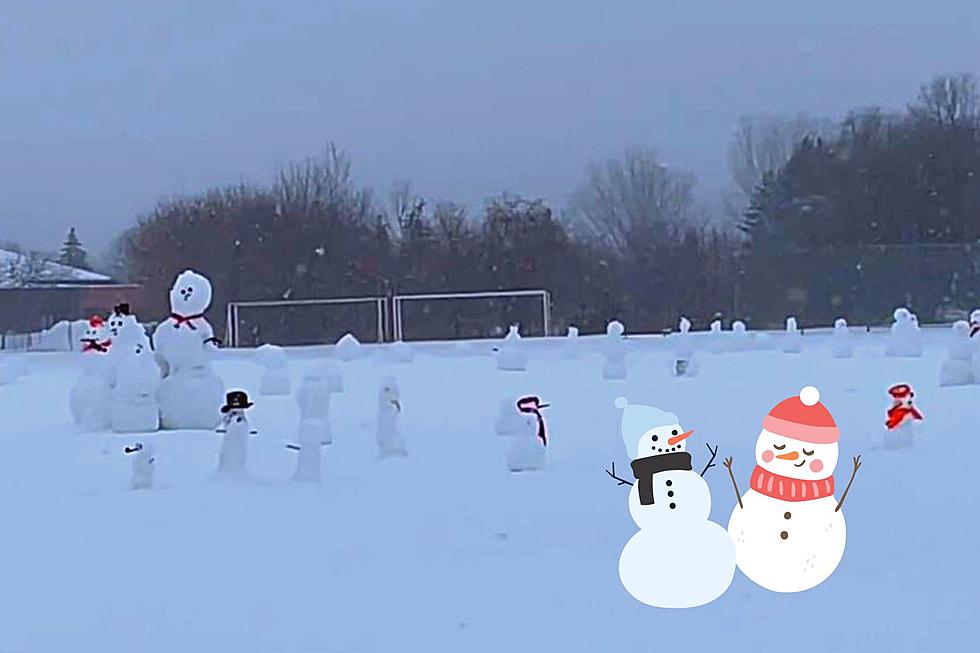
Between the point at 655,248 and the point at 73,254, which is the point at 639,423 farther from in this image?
the point at 73,254

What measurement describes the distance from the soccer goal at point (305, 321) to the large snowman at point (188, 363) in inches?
802

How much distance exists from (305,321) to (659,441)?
3206cm

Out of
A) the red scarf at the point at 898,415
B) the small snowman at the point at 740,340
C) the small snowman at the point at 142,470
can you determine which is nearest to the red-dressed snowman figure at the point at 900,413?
the red scarf at the point at 898,415

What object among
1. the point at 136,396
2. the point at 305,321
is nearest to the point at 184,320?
the point at 136,396

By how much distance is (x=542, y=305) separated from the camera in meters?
36.0

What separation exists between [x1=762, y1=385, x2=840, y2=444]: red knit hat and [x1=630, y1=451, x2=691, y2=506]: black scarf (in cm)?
27

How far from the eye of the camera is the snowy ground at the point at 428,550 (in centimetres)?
504

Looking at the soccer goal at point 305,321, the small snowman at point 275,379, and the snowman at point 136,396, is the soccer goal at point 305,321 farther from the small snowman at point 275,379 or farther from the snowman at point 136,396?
the snowman at point 136,396

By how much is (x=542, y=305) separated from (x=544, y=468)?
2699cm

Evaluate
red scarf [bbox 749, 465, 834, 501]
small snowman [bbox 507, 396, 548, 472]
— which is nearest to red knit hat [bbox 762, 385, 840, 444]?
red scarf [bbox 749, 465, 834, 501]

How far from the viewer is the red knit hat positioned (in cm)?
304

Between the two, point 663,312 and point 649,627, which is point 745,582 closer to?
point 649,627

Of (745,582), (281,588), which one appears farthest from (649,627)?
(281,588)

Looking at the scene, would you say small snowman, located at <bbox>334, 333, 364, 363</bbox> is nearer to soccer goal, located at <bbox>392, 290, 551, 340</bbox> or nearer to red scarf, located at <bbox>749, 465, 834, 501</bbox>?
soccer goal, located at <bbox>392, 290, 551, 340</bbox>
